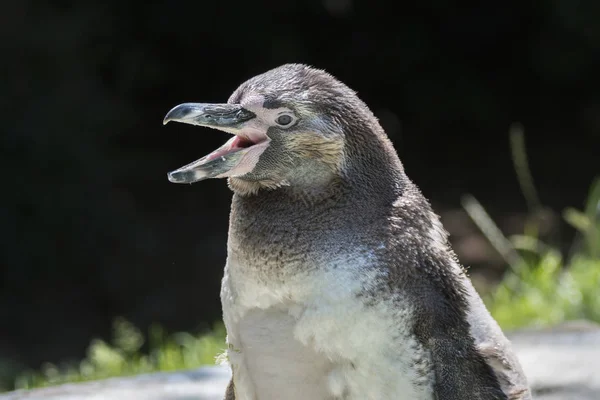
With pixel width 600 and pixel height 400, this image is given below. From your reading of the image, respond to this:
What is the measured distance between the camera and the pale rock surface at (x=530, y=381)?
321 centimetres

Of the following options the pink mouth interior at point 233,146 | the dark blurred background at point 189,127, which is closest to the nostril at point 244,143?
the pink mouth interior at point 233,146

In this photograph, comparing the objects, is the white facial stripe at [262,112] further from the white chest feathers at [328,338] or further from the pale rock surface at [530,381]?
the pale rock surface at [530,381]

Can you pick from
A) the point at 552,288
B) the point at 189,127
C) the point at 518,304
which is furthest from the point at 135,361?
the point at 189,127

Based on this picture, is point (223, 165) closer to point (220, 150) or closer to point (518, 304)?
point (220, 150)

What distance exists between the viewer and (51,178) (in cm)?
640

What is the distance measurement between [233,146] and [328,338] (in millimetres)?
442

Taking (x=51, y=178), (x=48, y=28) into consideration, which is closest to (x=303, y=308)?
(x=51, y=178)

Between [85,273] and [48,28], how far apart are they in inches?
67.7

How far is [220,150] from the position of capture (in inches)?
77.9

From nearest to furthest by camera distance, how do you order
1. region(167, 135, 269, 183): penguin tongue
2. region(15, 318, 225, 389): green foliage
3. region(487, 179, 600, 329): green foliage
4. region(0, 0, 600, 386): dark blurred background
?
region(167, 135, 269, 183): penguin tongue → region(15, 318, 225, 389): green foliage → region(487, 179, 600, 329): green foliage → region(0, 0, 600, 386): dark blurred background

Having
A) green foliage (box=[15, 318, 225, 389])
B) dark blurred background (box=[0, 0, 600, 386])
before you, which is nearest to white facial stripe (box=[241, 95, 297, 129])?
green foliage (box=[15, 318, 225, 389])

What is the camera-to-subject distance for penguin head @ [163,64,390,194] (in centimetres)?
196

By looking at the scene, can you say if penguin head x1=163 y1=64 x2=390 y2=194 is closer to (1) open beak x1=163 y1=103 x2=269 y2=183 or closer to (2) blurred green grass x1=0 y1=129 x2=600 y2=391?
(1) open beak x1=163 y1=103 x2=269 y2=183

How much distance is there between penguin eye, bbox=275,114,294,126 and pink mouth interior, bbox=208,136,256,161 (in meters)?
0.08
